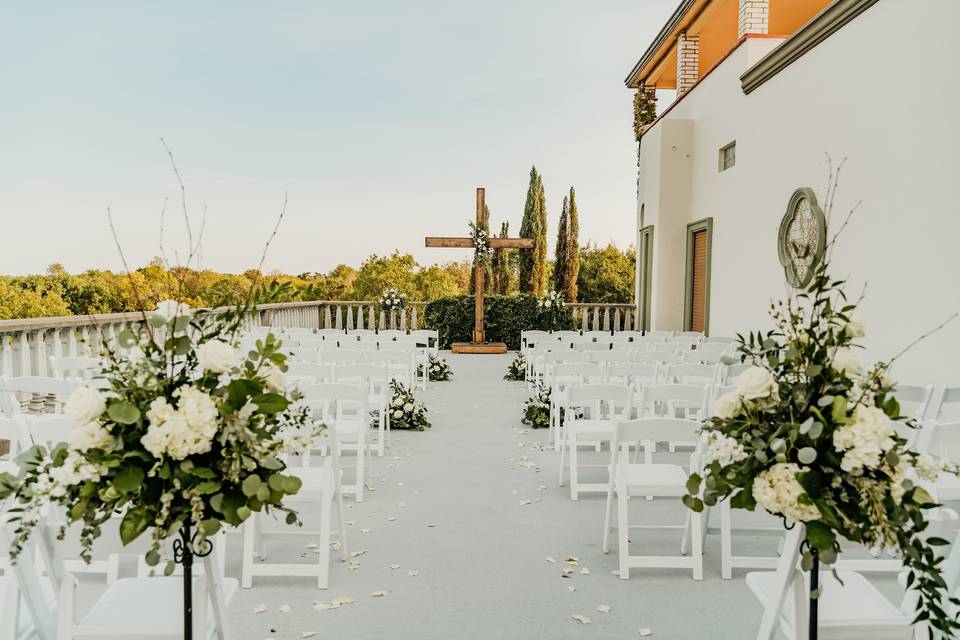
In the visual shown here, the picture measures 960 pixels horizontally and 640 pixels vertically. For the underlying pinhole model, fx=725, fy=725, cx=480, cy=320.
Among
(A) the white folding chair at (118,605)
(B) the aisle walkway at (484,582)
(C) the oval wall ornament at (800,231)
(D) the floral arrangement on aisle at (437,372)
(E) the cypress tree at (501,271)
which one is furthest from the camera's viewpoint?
(E) the cypress tree at (501,271)

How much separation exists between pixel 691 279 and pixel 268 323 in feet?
27.6

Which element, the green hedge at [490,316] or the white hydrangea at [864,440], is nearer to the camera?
the white hydrangea at [864,440]

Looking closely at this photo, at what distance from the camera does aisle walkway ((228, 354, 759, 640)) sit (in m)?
3.35

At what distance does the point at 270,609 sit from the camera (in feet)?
11.6

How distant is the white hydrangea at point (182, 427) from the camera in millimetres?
1784

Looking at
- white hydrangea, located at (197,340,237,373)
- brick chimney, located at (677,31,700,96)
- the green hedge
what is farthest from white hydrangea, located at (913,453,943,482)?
the green hedge

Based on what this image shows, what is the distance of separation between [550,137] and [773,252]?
60.6 ft

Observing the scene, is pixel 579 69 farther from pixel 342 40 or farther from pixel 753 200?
pixel 753 200

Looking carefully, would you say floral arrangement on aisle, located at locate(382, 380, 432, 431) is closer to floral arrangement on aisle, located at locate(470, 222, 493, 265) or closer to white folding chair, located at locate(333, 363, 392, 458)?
white folding chair, located at locate(333, 363, 392, 458)

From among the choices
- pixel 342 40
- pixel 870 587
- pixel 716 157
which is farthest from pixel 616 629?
pixel 342 40

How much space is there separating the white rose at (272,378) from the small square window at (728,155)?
A: 10502 millimetres

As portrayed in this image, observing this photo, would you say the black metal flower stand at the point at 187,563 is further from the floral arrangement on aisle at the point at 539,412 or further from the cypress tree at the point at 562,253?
the cypress tree at the point at 562,253

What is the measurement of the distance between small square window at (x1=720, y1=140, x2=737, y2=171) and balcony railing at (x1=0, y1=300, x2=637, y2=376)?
5.44 m

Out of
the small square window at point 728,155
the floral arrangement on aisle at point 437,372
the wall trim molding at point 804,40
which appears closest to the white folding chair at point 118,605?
the wall trim molding at point 804,40
